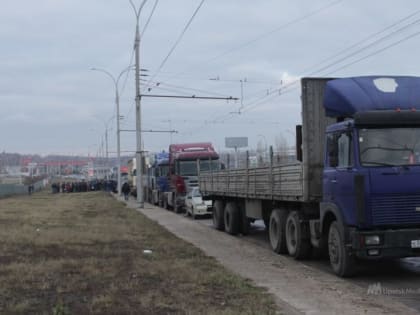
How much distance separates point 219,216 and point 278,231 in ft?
23.2

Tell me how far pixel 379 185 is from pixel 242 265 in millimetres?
3843

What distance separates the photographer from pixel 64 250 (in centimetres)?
1389

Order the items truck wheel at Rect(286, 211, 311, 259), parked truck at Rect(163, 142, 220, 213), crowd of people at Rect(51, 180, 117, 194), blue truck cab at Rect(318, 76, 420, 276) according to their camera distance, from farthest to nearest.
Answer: crowd of people at Rect(51, 180, 117, 194), parked truck at Rect(163, 142, 220, 213), truck wheel at Rect(286, 211, 311, 259), blue truck cab at Rect(318, 76, 420, 276)

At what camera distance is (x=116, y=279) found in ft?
32.7

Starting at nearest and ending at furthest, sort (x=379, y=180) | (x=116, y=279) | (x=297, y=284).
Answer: (x=379, y=180) → (x=116, y=279) → (x=297, y=284)

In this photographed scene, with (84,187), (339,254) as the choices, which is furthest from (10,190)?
(339,254)

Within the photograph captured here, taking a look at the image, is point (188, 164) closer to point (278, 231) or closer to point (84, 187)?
point (278, 231)

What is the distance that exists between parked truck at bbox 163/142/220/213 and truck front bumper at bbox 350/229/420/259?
20.5 m

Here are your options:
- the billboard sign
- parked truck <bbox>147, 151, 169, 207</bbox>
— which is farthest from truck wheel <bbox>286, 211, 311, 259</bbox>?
the billboard sign

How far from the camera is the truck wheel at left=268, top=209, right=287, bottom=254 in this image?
14.1 meters

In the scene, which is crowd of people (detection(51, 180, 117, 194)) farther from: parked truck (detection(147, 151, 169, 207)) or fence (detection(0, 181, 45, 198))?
parked truck (detection(147, 151, 169, 207))

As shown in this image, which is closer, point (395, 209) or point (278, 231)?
point (395, 209)

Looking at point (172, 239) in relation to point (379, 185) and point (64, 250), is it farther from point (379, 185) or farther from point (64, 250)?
point (379, 185)

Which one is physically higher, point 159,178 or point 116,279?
point 159,178
